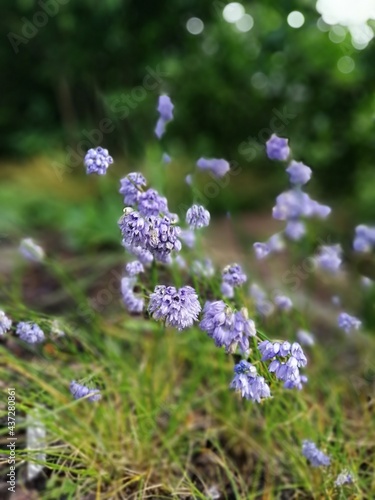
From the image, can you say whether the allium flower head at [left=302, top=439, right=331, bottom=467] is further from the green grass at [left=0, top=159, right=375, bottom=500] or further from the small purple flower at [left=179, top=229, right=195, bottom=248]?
the small purple flower at [left=179, top=229, right=195, bottom=248]

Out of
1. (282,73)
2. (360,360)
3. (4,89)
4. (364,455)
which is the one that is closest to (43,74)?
(4,89)

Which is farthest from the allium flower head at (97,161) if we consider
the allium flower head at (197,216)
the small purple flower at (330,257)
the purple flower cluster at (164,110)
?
the small purple flower at (330,257)

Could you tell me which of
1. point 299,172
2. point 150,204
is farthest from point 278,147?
point 150,204

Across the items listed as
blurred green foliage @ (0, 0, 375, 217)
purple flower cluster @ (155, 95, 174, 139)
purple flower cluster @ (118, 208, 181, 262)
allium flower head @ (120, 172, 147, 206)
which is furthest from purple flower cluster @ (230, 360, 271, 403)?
blurred green foliage @ (0, 0, 375, 217)

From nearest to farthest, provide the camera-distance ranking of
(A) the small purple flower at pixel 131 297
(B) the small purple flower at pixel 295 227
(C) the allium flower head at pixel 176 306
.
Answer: (C) the allium flower head at pixel 176 306 → (A) the small purple flower at pixel 131 297 → (B) the small purple flower at pixel 295 227

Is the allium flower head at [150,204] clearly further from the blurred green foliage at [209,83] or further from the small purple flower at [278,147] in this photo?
the blurred green foliage at [209,83]
